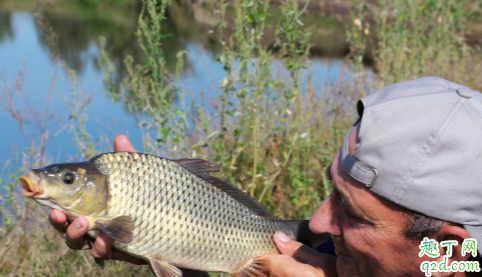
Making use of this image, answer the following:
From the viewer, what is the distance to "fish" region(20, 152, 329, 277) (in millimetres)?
1330

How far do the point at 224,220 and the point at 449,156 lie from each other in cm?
73

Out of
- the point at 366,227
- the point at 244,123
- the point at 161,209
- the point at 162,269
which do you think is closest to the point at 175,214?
the point at 161,209

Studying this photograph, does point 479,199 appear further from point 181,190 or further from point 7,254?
point 7,254

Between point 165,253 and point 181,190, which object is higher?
point 181,190

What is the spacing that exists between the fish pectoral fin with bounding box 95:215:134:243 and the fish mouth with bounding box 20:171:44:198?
0.19 metres

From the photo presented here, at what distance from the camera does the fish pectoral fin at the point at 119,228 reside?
50.3 inches

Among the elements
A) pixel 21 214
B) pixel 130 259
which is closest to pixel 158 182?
pixel 130 259

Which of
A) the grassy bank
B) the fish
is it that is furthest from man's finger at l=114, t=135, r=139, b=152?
the grassy bank

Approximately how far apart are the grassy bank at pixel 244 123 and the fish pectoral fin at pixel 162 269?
109 cm

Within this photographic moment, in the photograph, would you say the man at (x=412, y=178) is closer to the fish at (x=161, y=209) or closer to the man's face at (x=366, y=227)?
the man's face at (x=366, y=227)

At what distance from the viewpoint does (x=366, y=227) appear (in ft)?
3.92

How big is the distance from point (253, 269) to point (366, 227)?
18.7 inches

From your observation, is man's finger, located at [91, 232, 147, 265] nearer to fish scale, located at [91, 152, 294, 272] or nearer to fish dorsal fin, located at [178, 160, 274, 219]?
fish scale, located at [91, 152, 294, 272]

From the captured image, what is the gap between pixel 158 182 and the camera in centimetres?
140
